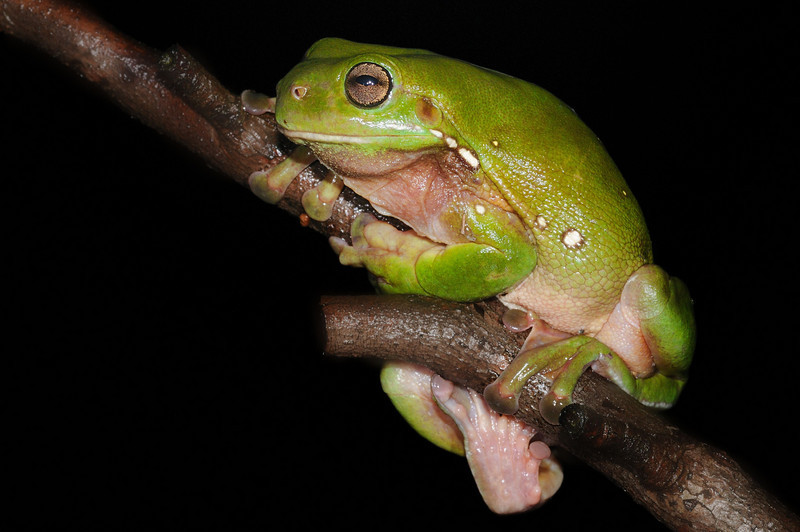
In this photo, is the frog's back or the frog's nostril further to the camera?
the frog's back

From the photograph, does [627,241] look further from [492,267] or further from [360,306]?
[360,306]

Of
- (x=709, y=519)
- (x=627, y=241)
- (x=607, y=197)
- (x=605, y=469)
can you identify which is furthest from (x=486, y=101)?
(x=709, y=519)

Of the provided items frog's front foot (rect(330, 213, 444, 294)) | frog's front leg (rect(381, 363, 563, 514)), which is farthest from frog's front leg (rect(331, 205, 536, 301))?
frog's front leg (rect(381, 363, 563, 514))

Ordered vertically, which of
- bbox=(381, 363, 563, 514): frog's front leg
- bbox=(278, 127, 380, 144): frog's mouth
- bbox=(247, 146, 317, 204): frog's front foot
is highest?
bbox=(278, 127, 380, 144): frog's mouth

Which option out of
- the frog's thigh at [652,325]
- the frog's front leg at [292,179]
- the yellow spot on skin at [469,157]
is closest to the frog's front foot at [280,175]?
the frog's front leg at [292,179]

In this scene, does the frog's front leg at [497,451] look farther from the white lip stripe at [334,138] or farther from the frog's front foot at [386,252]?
the white lip stripe at [334,138]

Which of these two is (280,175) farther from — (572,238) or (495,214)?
(572,238)

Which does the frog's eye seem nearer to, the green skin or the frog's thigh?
the green skin

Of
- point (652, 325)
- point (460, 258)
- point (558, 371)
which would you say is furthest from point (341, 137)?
point (652, 325)
